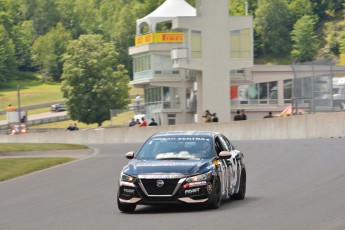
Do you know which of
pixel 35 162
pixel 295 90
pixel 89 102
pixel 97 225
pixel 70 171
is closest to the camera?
pixel 97 225

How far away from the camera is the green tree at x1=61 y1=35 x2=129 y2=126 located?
130250mm

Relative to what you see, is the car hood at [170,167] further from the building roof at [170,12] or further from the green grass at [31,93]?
the green grass at [31,93]

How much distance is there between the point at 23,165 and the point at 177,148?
15.5 metres

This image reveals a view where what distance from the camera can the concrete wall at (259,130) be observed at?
4328 centimetres

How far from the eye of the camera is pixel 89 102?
131 m

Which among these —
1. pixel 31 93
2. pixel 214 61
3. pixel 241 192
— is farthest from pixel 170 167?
pixel 31 93

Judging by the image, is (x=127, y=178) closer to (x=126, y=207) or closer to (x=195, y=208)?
(x=126, y=207)

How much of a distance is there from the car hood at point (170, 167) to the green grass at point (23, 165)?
38.3ft

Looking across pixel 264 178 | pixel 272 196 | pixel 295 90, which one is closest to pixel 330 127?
pixel 295 90

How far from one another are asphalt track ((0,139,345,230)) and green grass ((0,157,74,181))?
56cm

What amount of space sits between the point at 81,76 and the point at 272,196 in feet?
380

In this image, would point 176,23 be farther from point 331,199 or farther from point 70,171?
point 331,199

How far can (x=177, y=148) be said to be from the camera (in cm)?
1786

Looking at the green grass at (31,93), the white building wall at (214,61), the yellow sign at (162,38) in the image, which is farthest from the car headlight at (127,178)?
the green grass at (31,93)
